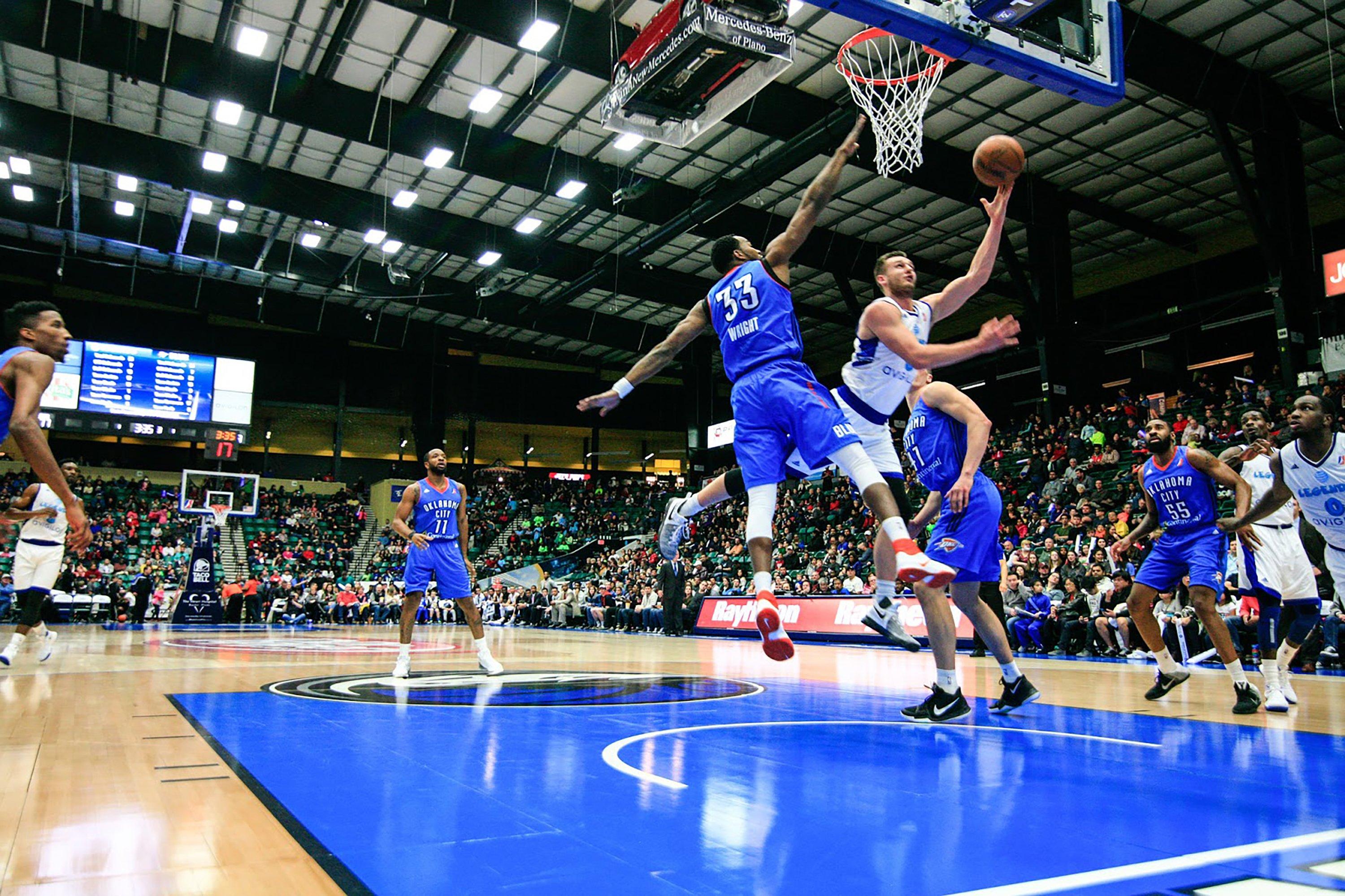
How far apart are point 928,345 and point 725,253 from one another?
3.65ft

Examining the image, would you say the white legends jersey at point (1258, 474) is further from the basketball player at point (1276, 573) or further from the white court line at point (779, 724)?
the white court line at point (779, 724)

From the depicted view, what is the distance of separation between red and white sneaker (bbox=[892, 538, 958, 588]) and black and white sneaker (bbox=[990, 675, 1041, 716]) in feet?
5.14

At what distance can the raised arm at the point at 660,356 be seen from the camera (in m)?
4.57

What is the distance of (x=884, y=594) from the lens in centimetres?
454

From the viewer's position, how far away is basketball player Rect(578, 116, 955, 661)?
154 inches

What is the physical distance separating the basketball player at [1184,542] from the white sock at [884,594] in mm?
2234

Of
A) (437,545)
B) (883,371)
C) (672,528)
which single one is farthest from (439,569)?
(883,371)

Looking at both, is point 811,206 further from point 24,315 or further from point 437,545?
point 437,545

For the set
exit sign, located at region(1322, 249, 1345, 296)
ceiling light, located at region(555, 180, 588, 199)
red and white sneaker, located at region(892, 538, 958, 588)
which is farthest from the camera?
ceiling light, located at region(555, 180, 588, 199)

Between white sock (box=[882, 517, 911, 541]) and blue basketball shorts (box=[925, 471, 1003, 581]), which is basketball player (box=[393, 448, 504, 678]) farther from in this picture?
white sock (box=[882, 517, 911, 541])

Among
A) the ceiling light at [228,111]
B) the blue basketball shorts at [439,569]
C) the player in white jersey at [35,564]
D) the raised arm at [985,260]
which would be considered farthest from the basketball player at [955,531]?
the ceiling light at [228,111]

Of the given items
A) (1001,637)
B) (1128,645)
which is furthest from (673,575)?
(1001,637)

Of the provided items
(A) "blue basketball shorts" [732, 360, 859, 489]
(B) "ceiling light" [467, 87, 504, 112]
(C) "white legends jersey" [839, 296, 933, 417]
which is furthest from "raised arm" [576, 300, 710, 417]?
(B) "ceiling light" [467, 87, 504, 112]

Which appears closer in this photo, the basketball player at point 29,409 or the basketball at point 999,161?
the basketball player at point 29,409
